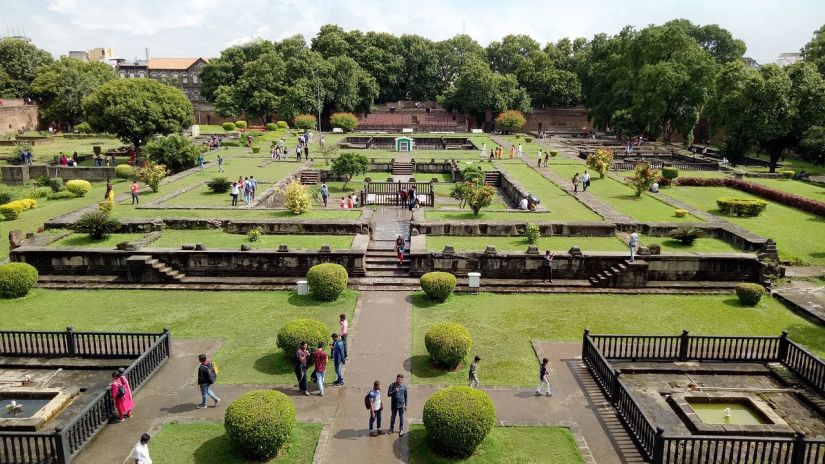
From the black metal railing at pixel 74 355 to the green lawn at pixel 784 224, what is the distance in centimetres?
1961

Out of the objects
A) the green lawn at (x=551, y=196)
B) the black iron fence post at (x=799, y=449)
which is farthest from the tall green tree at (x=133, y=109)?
the black iron fence post at (x=799, y=449)

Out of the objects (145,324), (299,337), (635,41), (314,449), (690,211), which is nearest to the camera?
(314,449)

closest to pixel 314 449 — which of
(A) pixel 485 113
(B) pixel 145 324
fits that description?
(B) pixel 145 324

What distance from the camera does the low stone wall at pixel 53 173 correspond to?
3631 cm

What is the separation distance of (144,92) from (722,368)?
37569 millimetres

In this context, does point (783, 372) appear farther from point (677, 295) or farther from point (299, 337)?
point (299, 337)

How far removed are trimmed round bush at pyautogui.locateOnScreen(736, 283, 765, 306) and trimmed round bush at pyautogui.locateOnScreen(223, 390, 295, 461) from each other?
1296 centimetres

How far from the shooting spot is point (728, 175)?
115 ft

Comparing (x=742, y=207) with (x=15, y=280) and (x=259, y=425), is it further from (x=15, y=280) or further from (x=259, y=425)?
(x=15, y=280)

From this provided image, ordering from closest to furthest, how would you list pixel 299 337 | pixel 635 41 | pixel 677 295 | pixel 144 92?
pixel 299 337 < pixel 677 295 < pixel 144 92 < pixel 635 41

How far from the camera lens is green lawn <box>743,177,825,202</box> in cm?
3066

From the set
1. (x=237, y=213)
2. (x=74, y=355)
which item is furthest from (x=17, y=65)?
(x=74, y=355)

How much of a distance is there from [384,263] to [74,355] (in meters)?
8.75

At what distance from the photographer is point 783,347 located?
12.0m
